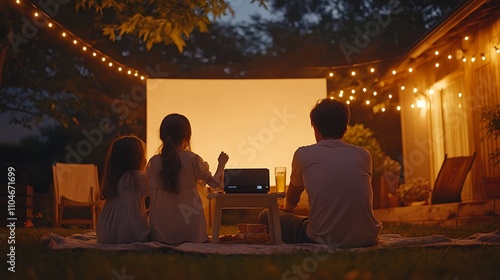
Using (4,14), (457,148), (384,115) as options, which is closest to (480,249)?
(457,148)

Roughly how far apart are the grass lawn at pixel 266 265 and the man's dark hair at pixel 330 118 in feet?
2.34

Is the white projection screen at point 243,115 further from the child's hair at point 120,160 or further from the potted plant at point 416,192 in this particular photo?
the child's hair at point 120,160

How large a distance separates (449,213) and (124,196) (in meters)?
4.03

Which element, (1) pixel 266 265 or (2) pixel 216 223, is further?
(2) pixel 216 223

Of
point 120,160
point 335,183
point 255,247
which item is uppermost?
point 120,160

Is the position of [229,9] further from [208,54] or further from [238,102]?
[208,54]

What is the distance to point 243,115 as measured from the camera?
27.0 feet

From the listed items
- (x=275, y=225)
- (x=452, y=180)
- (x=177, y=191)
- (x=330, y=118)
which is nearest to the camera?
(x=330, y=118)

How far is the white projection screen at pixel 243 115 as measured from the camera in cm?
815

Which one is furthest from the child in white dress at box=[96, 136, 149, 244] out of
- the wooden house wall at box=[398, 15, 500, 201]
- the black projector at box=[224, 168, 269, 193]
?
the wooden house wall at box=[398, 15, 500, 201]

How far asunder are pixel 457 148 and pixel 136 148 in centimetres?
572

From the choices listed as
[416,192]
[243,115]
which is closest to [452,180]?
[416,192]

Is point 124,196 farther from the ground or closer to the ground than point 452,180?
closer to the ground

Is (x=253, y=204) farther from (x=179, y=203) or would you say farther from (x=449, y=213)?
(x=449, y=213)
